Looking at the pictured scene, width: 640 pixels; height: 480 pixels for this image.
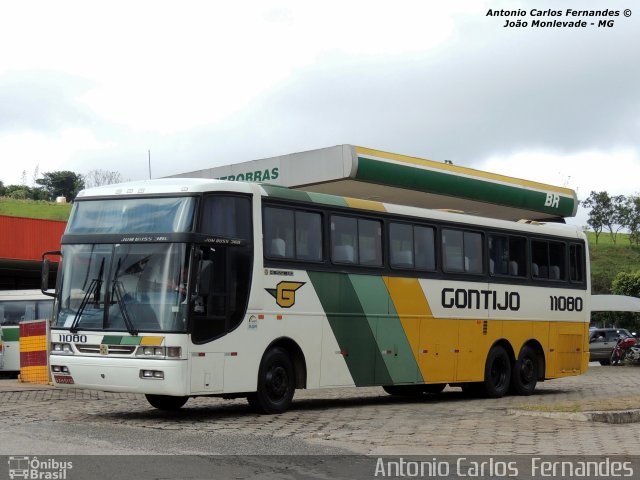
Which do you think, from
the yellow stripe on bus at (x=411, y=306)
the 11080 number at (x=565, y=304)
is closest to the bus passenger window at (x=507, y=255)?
the 11080 number at (x=565, y=304)

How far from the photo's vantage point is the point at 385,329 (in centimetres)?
1791

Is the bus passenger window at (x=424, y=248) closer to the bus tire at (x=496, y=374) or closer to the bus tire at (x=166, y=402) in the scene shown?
the bus tire at (x=496, y=374)

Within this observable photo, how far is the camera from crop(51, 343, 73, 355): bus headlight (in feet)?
48.3

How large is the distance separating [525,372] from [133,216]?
33.3ft

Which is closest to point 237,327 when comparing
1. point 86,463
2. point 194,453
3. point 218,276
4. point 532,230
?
point 218,276

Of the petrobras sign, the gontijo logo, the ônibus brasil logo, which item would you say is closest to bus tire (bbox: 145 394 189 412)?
the gontijo logo

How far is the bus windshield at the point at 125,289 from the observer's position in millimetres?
14164

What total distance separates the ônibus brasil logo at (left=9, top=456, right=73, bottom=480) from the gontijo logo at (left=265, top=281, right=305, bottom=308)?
6.02m

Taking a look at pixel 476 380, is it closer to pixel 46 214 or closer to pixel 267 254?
pixel 267 254

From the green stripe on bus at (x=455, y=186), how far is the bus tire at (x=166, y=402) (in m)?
8.18

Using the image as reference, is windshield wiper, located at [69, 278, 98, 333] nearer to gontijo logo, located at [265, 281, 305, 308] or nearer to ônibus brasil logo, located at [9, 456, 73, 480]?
gontijo logo, located at [265, 281, 305, 308]

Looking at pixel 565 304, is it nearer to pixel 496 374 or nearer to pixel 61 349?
pixel 496 374

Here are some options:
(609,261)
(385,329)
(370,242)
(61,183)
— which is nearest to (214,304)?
(370,242)

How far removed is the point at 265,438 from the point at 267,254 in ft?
12.4
